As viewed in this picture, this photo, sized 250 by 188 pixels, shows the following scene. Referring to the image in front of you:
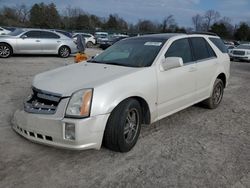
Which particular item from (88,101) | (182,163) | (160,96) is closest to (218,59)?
(160,96)

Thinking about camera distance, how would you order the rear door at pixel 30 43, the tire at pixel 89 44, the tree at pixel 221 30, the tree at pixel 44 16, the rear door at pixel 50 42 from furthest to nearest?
the tree at pixel 44 16 → the tree at pixel 221 30 → the tire at pixel 89 44 → the rear door at pixel 50 42 → the rear door at pixel 30 43

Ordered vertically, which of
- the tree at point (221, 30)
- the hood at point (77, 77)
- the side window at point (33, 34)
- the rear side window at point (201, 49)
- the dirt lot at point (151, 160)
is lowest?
the dirt lot at point (151, 160)

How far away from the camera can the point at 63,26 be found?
67.7m

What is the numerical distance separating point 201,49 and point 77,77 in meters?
2.81

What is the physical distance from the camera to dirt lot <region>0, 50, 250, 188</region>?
3.31 m

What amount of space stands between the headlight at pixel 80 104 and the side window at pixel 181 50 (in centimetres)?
175

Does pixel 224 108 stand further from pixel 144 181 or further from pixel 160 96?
pixel 144 181

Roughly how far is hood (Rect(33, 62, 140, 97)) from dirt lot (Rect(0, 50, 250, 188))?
0.86m

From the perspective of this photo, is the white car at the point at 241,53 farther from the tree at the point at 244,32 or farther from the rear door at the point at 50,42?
the tree at the point at 244,32

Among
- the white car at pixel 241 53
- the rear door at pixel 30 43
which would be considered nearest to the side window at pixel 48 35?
the rear door at pixel 30 43

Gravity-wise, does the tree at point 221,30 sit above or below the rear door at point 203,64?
above

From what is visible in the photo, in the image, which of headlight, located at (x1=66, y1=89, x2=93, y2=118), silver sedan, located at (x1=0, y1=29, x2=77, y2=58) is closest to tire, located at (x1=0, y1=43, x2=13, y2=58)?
silver sedan, located at (x1=0, y1=29, x2=77, y2=58)

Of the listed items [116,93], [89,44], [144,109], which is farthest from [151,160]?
[89,44]

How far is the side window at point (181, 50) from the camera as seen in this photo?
194 inches
